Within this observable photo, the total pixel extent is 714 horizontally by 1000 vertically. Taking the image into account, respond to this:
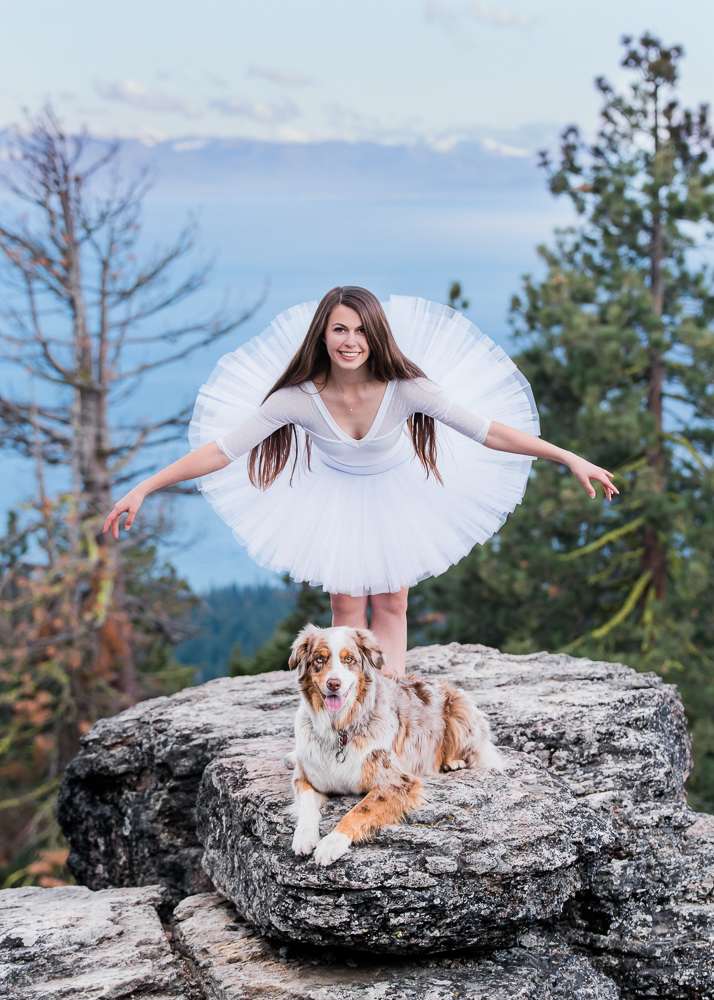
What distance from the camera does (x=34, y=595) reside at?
12859 millimetres

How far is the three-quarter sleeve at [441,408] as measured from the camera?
472cm

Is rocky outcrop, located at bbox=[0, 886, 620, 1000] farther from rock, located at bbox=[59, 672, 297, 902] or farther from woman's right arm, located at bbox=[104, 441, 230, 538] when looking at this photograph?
woman's right arm, located at bbox=[104, 441, 230, 538]

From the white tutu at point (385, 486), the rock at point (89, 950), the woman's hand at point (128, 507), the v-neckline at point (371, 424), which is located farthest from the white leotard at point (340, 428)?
the rock at point (89, 950)

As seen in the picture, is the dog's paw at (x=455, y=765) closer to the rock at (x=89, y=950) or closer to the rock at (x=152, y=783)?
the rock at (x=152, y=783)

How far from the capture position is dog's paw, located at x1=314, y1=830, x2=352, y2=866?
369cm

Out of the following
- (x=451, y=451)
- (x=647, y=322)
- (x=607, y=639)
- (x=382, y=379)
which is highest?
(x=647, y=322)

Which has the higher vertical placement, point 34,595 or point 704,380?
point 704,380

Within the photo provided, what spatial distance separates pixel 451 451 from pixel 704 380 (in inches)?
385


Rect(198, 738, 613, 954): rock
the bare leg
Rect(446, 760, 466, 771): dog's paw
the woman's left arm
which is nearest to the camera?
Rect(198, 738, 613, 954): rock

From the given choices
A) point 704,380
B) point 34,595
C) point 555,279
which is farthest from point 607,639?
point 34,595

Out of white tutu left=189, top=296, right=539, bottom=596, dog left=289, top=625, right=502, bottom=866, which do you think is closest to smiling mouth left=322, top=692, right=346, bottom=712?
dog left=289, top=625, right=502, bottom=866

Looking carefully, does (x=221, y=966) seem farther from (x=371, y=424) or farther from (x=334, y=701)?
(x=371, y=424)

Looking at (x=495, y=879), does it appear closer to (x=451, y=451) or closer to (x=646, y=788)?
(x=646, y=788)

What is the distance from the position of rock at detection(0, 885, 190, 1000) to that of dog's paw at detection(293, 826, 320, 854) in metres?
1.16
